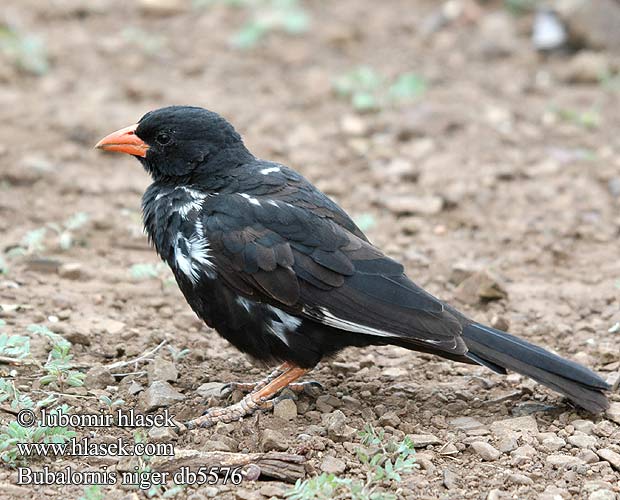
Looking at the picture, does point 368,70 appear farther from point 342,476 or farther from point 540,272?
point 342,476

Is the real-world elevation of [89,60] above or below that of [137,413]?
above

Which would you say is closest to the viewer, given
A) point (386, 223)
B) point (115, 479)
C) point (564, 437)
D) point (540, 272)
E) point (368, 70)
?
point (115, 479)

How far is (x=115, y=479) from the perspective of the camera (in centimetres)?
426

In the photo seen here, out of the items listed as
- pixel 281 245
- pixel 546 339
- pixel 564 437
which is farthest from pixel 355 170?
pixel 564 437

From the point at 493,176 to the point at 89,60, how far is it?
4493 millimetres

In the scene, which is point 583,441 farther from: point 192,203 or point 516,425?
point 192,203

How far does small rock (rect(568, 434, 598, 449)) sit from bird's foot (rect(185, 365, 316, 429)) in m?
1.40

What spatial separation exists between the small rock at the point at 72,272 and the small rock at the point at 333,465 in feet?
8.35

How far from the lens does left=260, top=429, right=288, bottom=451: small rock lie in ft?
14.9

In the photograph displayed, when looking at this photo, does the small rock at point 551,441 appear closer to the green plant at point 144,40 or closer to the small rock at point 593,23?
the small rock at point 593,23

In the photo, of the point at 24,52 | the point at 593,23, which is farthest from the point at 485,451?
the point at 24,52

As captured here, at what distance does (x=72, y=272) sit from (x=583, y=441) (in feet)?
11.0

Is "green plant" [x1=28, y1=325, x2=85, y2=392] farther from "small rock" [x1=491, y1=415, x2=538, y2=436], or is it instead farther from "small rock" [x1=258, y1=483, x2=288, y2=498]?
"small rock" [x1=491, y1=415, x2=538, y2=436]

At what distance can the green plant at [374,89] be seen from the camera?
924 cm
